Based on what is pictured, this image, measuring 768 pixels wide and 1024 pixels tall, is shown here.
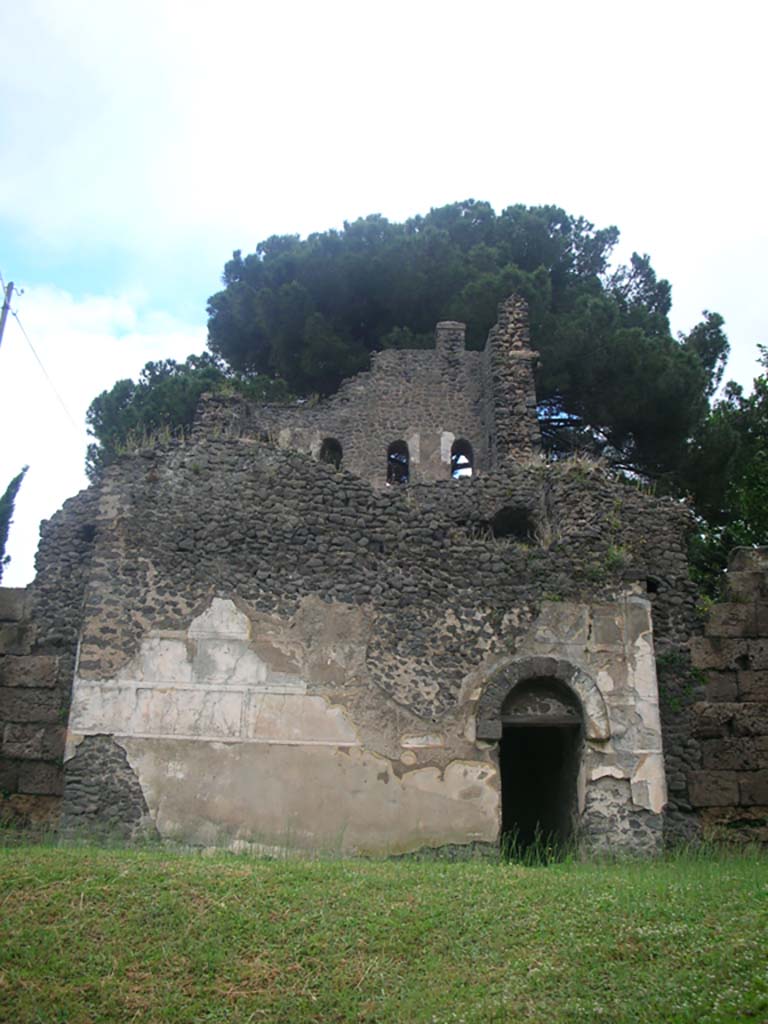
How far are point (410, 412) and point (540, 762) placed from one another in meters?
13.0

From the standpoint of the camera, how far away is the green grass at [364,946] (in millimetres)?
5824

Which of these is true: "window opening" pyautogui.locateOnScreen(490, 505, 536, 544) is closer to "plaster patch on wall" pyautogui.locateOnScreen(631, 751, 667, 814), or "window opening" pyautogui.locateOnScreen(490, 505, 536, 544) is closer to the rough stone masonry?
the rough stone masonry

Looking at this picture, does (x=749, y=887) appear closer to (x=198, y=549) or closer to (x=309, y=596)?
(x=309, y=596)

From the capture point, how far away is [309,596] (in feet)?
39.1

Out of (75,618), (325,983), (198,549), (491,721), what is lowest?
(325,983)

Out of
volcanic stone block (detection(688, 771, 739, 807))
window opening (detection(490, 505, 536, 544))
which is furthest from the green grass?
window opening (detection(490, 505, 536, 544))

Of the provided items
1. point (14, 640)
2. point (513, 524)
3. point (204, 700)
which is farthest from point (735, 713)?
point (14, 640)

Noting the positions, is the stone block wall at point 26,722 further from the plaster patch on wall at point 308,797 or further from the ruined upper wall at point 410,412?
the ruined upper wall at point 410,412

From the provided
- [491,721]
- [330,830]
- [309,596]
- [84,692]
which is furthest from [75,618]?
[491,721]

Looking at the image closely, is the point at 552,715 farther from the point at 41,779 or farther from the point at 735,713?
the point at 41,779

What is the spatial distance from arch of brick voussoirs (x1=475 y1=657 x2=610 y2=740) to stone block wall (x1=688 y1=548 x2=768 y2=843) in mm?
1416

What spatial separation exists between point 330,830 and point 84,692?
132 inches

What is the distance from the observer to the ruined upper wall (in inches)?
944

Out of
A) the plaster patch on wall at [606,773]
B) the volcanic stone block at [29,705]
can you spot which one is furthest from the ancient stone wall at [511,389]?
the volcanic stone block at [29,705]
